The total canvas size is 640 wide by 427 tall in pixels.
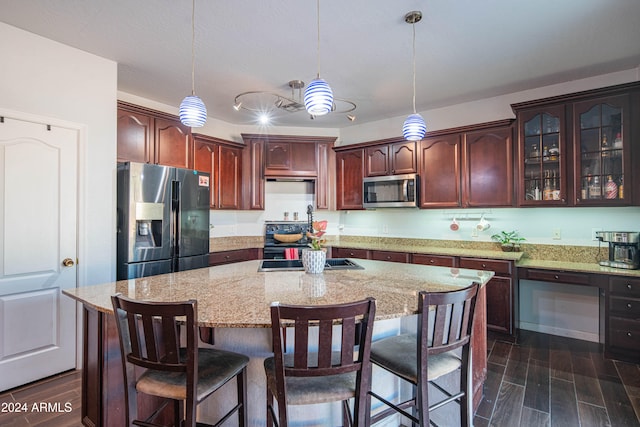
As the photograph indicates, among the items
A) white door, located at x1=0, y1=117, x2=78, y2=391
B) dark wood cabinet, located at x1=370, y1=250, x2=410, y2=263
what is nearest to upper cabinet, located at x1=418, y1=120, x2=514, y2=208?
dark wood cabinet, located at x1=370, y1=250, x2=410, y2=263

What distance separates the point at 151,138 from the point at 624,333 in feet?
15.7

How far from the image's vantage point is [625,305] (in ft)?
8.86

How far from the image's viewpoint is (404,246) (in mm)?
4344

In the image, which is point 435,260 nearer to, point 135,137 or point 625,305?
point 625,305

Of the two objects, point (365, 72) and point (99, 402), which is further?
point (365, 72)

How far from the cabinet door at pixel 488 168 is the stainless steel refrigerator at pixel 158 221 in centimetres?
304

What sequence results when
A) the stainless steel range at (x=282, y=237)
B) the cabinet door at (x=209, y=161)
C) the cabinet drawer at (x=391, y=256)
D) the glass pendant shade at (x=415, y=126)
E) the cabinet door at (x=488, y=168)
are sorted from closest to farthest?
the glass pendant shade at (x=415, y=126), the cabinet door at (x=488, y=168), the cabinet drawer at (x=391, y=256), the cabinet door at (x=209, y=161), the stainless steel range at (x=282, y=237)

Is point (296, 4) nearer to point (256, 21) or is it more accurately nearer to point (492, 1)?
point (256, 21)

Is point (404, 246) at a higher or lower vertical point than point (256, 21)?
lower

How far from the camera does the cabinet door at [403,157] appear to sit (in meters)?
4.08

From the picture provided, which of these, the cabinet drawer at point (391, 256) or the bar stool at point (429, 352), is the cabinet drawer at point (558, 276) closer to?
the cabinet drawer at point (391, 256)

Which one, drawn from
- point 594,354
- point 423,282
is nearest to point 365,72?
point 423,282

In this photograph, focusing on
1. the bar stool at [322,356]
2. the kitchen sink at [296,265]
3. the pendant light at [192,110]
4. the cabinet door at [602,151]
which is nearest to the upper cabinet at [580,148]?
the cabinet door at [602,151]

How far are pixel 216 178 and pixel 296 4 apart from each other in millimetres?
2600
